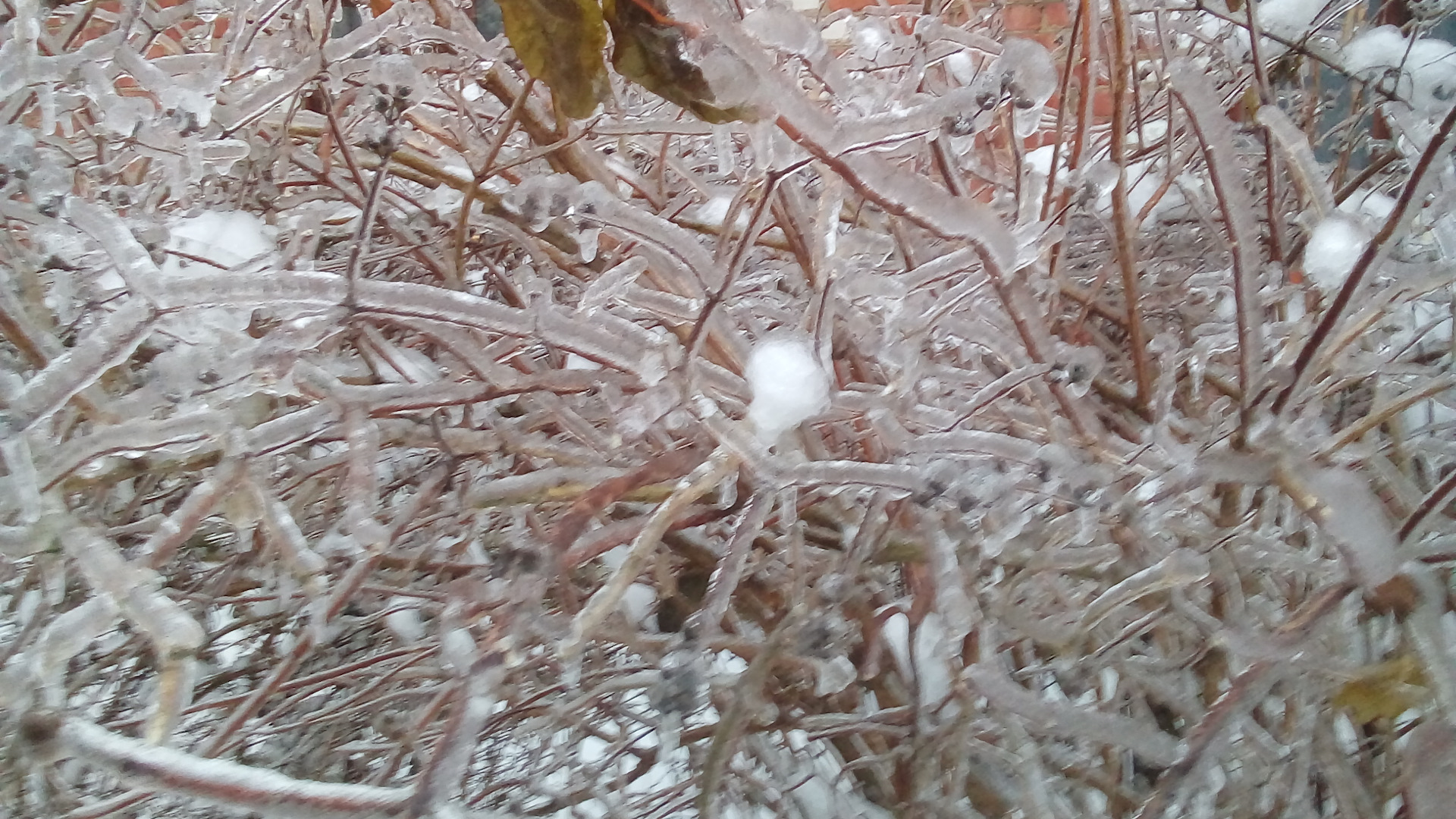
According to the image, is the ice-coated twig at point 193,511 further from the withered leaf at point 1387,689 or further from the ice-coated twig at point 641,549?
the withered leaf at point 1387,689

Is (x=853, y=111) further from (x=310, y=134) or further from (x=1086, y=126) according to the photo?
(x=310, y=134)

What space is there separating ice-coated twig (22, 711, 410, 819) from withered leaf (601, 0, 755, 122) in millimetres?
315

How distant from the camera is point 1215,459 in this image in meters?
0.52

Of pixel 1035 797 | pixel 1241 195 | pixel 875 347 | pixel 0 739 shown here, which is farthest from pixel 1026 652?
pixel 0 739

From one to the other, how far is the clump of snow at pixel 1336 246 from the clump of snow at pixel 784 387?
356mm

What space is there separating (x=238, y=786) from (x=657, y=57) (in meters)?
0.35

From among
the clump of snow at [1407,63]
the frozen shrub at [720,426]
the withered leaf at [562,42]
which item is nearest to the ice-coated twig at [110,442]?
the frozen shrub at [720,426]

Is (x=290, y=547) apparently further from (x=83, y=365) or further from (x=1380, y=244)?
(x=1380, y=244)

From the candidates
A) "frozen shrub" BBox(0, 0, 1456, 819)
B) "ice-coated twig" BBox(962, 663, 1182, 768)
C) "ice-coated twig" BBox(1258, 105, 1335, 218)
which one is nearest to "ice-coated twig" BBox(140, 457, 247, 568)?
"frozen shrub" BBox(0, 0, 1456, 819)

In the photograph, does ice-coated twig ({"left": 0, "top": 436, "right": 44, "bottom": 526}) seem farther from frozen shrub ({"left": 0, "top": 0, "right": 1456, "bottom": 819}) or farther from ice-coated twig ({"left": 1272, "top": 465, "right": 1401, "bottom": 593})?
ice-coated twig ({"left": 1272, "top": 465, "right": 1401, "bottom": 593})

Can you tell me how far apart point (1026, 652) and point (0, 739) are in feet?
3.02

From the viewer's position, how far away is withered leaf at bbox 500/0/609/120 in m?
0.45

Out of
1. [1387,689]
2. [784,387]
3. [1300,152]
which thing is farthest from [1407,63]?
[784,387]

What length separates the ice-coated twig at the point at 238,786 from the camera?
35 centimetres
